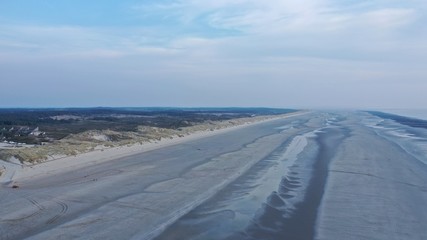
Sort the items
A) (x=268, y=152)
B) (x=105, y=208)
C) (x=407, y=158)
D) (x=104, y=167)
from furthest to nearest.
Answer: (x=268, y=152)
(x=407, y=158)
(x=104, y=167)
(x=105, y=208)

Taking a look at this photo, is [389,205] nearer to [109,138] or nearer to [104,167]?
[104,167]

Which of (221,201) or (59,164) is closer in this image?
(221,201)

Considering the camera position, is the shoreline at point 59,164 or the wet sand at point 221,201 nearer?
the wet sand at point 221,201

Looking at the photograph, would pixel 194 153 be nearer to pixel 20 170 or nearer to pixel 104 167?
pixel 104 167

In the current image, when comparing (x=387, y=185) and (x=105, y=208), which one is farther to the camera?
(x=387, y=185)

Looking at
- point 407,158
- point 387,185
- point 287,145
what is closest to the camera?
point 387,185

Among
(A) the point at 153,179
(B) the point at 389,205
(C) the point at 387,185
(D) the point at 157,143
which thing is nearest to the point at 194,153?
(D) the point at 157,143

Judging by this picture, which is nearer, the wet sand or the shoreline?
the wet sand

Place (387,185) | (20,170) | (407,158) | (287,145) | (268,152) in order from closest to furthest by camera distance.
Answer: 1. (387,185)
2. (20,170)
3. (407,158)
4. (268,152)
5. (287,145)

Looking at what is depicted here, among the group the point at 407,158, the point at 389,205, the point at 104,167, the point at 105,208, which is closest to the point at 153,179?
the point at 104,167
